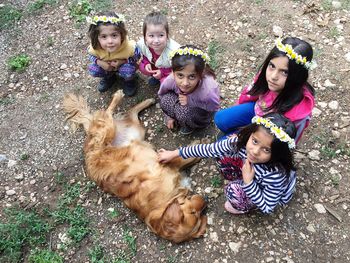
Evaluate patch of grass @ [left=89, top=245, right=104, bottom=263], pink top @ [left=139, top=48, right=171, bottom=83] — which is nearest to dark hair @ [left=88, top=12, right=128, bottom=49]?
pink top @ [left=139, top=48, right=171, bottom=83]

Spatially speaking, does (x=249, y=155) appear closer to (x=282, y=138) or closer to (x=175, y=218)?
(x=282, y=138)

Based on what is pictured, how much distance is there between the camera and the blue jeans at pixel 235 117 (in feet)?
12.6

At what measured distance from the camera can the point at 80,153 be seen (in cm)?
454

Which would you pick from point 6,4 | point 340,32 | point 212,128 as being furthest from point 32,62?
point 340,32

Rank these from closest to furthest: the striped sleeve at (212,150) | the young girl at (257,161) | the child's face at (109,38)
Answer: the young girl at (257,161) < the striped sleeve at (212,150) < the child's face at (109,38)

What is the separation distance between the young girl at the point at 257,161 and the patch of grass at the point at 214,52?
5.51 feet

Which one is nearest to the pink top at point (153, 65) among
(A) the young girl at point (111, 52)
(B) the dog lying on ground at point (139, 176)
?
(A) the young girl at point (111, 52)

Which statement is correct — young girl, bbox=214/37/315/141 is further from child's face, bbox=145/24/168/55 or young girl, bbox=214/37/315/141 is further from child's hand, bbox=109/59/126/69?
child's hand, bbox=109/59/126/69

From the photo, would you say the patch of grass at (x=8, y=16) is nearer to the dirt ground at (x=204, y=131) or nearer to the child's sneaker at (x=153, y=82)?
the dirt ground at (x=204, y=131)

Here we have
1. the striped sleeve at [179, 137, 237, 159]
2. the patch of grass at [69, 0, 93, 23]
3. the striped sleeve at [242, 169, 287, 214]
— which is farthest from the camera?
the patch of grass at [69, 0, 93, 23]

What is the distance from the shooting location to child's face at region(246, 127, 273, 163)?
290 centimetres

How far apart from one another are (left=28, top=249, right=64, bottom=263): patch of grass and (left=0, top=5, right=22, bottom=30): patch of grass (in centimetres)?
374

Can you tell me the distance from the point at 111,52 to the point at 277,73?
214 cm

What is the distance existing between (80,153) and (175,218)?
1648 millimetres
